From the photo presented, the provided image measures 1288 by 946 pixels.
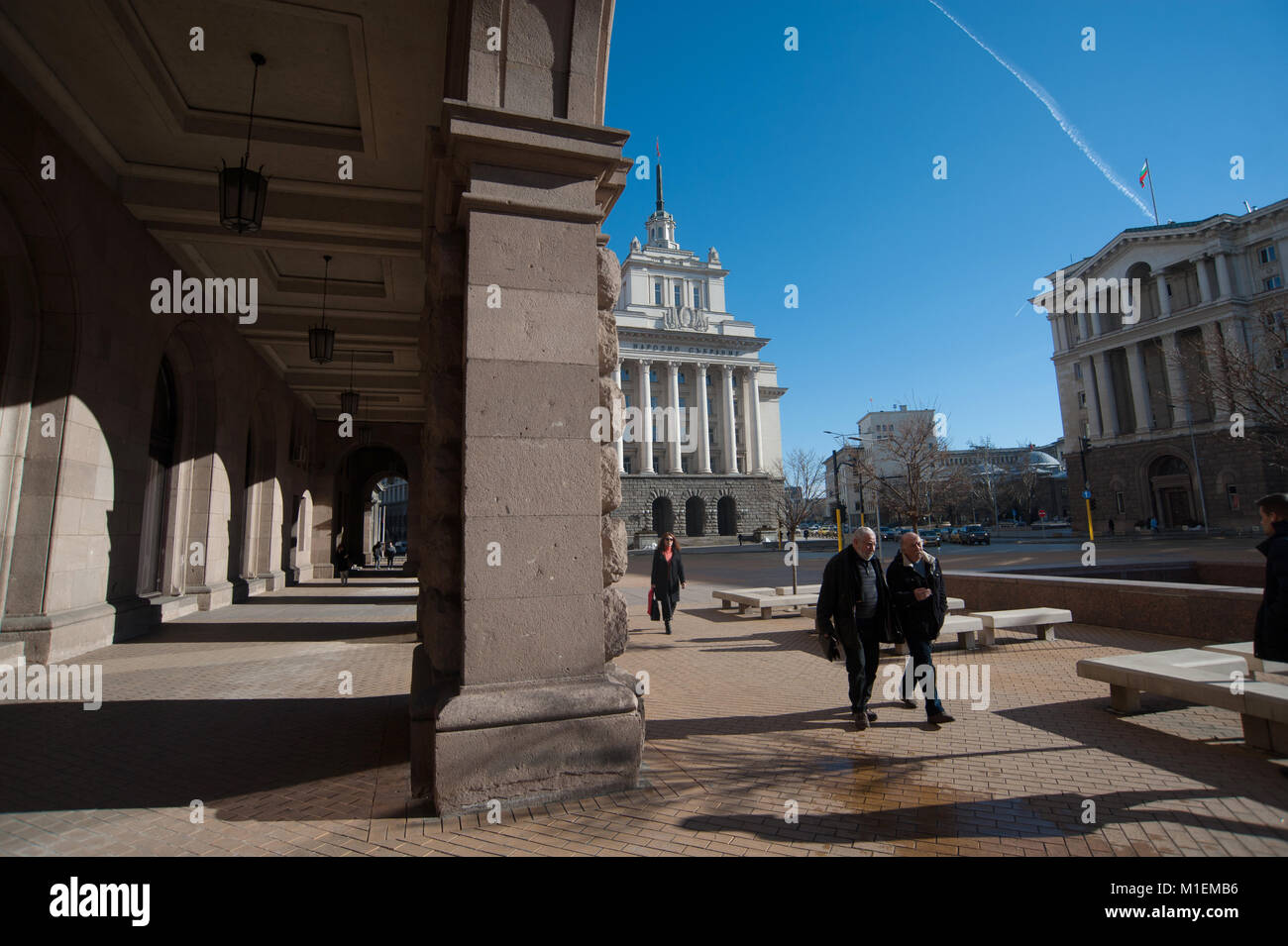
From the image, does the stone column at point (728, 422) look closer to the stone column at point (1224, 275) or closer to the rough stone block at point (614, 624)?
the stone column at point (1224, 275)

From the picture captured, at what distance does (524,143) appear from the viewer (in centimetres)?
436

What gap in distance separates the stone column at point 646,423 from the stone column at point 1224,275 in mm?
43182

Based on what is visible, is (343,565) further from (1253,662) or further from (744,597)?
(1253,662)

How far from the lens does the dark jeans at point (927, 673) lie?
18.4 feet

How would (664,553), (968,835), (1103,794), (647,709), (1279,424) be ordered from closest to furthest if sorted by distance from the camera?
1. (968,835)
2. (1103,794)
3. (647,709)
4. (1279,424)
5. (664,553)

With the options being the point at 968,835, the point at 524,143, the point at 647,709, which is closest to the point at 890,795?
the point at 968,835

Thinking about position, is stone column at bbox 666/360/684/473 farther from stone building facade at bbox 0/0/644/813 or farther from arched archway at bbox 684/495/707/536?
stone building facade at bbox 0/0/644/813

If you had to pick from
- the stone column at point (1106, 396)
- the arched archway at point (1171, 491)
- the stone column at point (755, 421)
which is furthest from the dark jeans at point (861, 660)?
the stone column at point (755, 421)

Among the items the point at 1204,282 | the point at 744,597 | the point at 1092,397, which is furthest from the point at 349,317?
the point at 1092,397

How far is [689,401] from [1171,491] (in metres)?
40.1

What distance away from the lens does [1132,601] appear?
9.80 meters

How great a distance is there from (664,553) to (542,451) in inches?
306
